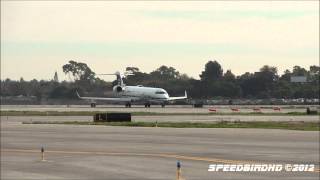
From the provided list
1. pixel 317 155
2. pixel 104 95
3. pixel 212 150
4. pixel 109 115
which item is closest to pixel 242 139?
pixel 212 150

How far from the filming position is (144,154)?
2589 centimetres

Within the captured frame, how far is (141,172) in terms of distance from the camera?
785 inches

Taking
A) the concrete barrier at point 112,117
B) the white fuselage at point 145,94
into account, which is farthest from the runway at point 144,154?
the white fuselage at point 145,94

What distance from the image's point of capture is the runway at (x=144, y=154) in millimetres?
19500

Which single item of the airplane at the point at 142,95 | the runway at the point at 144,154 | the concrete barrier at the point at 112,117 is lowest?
the runway at the point at 144,154

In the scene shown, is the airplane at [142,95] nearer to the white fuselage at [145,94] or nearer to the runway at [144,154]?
the white fuselage at [145,94]

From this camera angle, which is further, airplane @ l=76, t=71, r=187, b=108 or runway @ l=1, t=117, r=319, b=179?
airplane @ l=76, t=71, r=187, b=108

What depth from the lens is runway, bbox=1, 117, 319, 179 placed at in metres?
19.5

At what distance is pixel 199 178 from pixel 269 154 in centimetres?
795

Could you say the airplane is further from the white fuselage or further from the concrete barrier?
the concrete barrier

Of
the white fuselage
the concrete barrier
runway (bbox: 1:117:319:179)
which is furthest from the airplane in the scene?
Result: runway (bbox: 1:117:319:179)

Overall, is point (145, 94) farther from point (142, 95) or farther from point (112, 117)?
point (112, 117)

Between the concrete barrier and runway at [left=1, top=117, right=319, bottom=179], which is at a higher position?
the concrete barrier

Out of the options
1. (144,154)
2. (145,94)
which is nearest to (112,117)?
(144,154)
